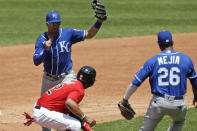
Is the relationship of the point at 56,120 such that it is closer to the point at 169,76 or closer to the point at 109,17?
the point at 169,76

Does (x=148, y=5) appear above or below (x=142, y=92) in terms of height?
above

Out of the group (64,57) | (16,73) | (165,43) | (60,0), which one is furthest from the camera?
(60,0)

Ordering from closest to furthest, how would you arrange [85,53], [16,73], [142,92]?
[142,92] < [16,73] < [85,53]

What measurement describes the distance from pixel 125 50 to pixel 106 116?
6.91 metres

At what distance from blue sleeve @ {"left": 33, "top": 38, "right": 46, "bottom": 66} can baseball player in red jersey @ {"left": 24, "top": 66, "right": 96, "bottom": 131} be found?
5.52 feet

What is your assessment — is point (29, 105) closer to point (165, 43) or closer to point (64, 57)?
point (64, 57)

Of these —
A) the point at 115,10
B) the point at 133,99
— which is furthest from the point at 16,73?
the point at 115,10

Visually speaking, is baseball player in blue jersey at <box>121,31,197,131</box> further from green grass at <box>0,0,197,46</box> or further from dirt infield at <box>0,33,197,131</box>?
green grass at <box>0,0,197,46</box>

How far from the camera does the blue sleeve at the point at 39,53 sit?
9.09 meters

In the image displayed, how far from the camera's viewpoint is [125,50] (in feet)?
58.7

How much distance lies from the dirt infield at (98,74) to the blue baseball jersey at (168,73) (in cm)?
363

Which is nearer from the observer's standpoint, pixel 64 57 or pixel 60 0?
pixel 64 57

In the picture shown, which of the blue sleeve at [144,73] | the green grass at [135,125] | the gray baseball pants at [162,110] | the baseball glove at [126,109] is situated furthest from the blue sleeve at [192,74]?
the green grass at [135,125]

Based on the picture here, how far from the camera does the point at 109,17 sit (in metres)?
23.2
